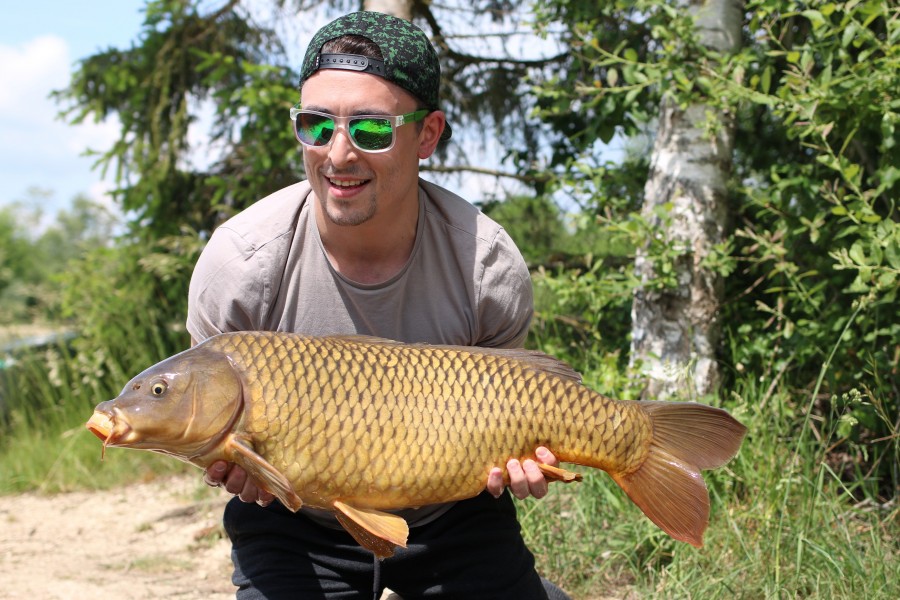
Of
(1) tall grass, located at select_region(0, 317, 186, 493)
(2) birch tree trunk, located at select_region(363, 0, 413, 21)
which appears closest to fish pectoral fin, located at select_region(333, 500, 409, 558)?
(2) birch tree trunk, located at select_region(363, 0, 413, 21)

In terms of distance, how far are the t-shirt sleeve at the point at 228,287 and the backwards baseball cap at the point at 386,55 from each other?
1.25 ft

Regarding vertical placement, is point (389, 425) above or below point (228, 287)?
below

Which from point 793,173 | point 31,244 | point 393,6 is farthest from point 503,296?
point 31,244

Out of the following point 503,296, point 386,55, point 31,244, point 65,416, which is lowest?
point 31,244

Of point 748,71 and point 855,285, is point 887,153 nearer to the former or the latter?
point 855,285

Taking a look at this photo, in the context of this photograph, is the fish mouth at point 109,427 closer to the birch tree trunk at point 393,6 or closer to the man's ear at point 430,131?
the man's ear at point 430,131

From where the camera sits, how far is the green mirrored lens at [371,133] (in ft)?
6.02

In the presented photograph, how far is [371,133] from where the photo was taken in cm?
184

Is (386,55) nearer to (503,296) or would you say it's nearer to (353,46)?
(353,46)

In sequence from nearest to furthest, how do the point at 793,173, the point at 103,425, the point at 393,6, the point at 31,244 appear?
the point at 103,425 < the point at 793,173 < the point at 393,6 < the point at 31,244

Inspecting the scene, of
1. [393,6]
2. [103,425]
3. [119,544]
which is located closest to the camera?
[103,425]

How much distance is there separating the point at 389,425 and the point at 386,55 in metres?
0.75

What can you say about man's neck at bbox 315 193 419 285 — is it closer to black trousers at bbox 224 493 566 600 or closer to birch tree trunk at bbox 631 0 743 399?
black trousers at bbox 224 493 566 600

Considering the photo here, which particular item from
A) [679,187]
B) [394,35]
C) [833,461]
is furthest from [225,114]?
[833,461]
